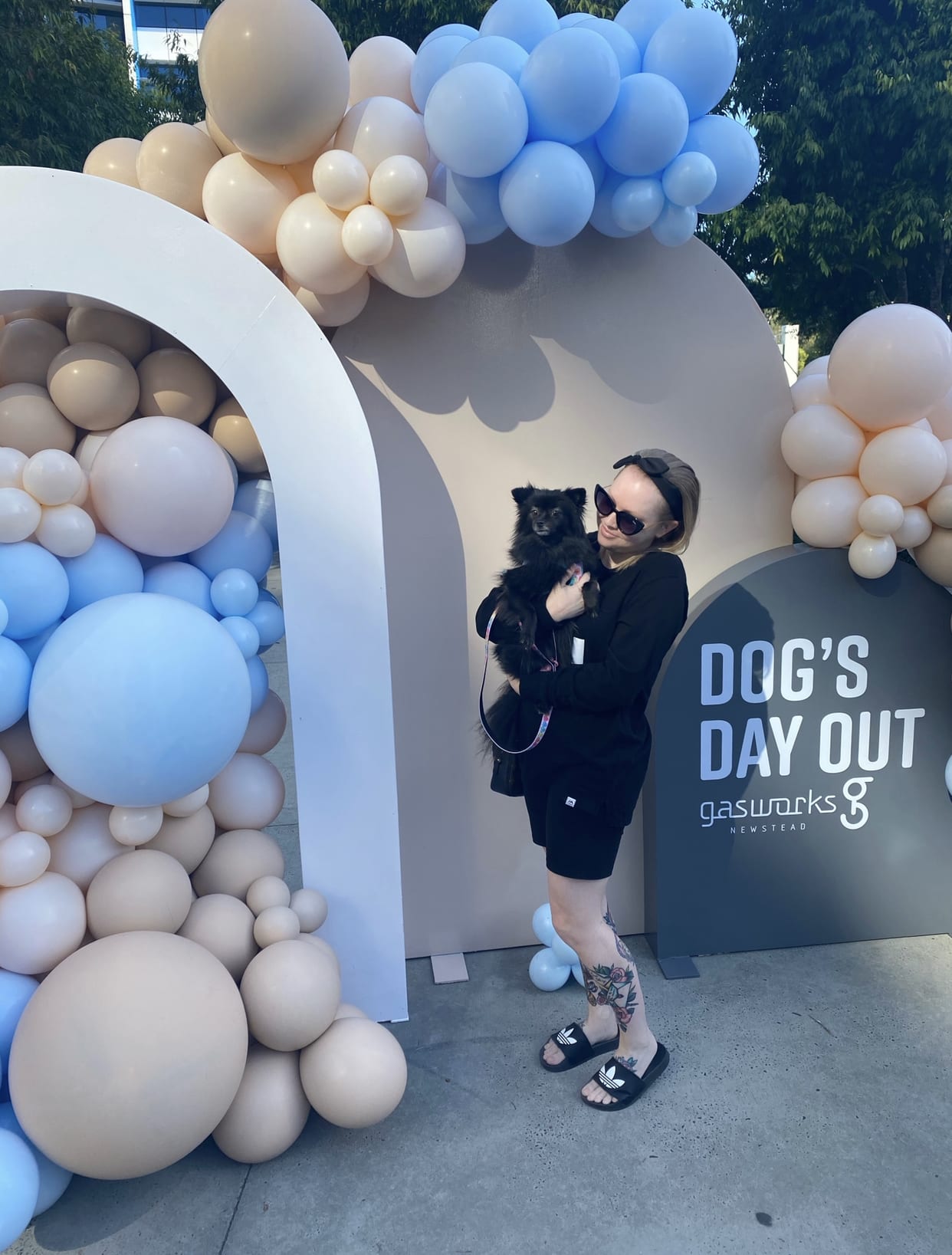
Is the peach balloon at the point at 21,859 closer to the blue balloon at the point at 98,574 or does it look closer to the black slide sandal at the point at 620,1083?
the blue balloon at the point at 98,574

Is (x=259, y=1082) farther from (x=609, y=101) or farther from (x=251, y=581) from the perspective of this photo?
(x=609, y=101)

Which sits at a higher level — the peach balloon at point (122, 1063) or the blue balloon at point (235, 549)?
the blue balloon at point (235, 549)

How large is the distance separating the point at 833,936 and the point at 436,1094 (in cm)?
157

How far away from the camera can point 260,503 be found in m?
2.66

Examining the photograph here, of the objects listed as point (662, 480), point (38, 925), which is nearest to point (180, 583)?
point (38, 925)

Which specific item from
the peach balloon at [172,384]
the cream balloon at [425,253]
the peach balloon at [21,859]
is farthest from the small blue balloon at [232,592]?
the cream balloon at [425,253]

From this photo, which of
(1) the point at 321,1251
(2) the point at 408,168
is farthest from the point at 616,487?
(1) the point at 321,1251

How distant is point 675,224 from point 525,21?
27.6 inches

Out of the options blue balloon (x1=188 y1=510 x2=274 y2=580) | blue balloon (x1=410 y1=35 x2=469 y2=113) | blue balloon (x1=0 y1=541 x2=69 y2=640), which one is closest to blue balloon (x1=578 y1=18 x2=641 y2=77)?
blue balloon (x1=410 y1=35 x2=469 y2=113)

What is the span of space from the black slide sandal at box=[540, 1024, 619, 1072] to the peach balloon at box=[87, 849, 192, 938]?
3.77 feet

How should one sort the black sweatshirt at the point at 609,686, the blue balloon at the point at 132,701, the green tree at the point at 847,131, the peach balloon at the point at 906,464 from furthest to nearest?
the green tree at the point at 847,131 < the peach balloon at the point at 906,464 < the black sweatshirt at the point at 609,686 < the blue balloon at the point at 132,701

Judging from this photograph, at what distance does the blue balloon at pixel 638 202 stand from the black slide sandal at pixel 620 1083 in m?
2.40

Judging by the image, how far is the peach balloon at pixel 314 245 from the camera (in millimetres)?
2438

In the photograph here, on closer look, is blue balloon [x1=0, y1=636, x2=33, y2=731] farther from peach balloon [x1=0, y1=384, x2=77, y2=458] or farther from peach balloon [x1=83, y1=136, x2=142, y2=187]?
peach balloon [x1=83, y1=136, x2=142, y2=187]
